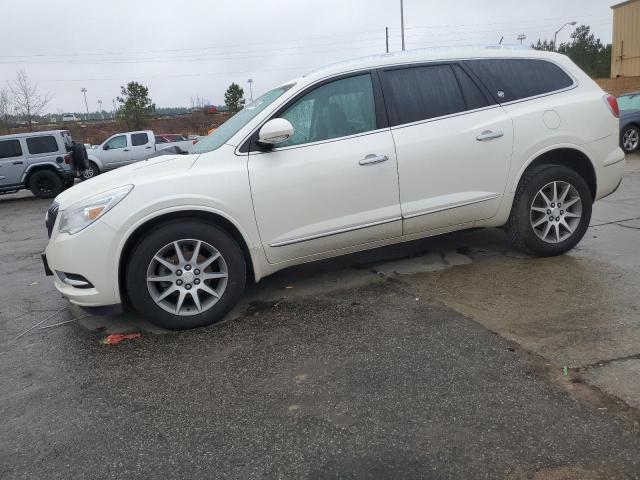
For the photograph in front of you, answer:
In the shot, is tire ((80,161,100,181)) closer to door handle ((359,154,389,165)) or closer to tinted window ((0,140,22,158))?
tinted window ((0,140,22,158))

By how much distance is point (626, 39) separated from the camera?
111 feet

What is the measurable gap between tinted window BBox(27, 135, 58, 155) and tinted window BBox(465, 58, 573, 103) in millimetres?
14311

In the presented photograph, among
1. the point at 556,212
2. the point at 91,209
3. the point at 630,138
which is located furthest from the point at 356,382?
the point at 630,138

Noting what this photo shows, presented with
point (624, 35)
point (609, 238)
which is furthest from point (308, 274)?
point (624, 35)

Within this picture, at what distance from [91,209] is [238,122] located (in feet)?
4.35

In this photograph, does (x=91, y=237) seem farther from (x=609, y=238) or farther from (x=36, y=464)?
A: (x=609, y=238)

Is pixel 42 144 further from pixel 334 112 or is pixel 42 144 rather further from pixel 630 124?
pixel 630 124

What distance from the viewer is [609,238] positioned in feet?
17.7

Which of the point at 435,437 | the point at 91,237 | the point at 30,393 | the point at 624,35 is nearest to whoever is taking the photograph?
the point at 435,437

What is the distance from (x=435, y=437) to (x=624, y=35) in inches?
1553

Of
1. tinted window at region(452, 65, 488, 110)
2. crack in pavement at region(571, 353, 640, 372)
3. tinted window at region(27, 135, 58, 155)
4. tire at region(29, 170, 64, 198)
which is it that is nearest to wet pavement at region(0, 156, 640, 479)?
crack in pavement at region(571, 353, 640, 372)

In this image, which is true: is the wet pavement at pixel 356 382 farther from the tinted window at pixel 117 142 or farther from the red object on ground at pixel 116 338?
the tinted window at pixel 117 142

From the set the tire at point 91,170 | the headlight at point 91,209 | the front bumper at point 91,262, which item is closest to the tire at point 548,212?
the headlight at point 91,209

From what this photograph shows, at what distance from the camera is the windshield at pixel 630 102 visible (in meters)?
14.2
